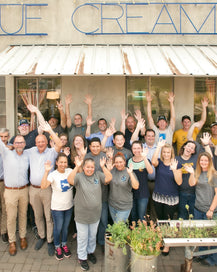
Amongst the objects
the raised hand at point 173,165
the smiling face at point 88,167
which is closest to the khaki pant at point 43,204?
the smiling face at point 88,167

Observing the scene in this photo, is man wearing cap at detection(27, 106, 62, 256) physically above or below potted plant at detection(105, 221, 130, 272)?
above

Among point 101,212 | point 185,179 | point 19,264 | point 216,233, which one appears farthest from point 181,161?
point 19,264

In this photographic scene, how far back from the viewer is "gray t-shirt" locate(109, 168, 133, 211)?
14.4 ft

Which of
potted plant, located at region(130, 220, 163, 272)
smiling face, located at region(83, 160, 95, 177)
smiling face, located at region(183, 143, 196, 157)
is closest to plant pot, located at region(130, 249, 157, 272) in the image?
potted plant, located at region(130, 220, 163, 272)

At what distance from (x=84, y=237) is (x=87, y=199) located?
0.64m

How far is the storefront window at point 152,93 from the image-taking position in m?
7.07

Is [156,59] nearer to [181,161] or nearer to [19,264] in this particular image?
[181,161]

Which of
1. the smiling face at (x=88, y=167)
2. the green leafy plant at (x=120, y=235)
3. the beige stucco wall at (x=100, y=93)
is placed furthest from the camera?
the beige stucco wall at (x=100, y=93)

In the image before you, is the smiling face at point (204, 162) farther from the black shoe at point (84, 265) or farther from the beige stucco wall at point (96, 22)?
the beige stucco wall at point (96, 22)

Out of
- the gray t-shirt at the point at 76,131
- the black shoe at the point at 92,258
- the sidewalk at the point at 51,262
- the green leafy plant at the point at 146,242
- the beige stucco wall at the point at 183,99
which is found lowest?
the sidewalk at the point at 51,262

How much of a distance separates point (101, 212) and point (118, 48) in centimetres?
401

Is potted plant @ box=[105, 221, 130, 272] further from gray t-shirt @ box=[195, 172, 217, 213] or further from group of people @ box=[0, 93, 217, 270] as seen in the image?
gray t-shirt @ box=[195, 172, 217, 213]

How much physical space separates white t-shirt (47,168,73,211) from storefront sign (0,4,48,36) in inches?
166

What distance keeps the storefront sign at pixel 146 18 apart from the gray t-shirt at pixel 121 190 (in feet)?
13.3
